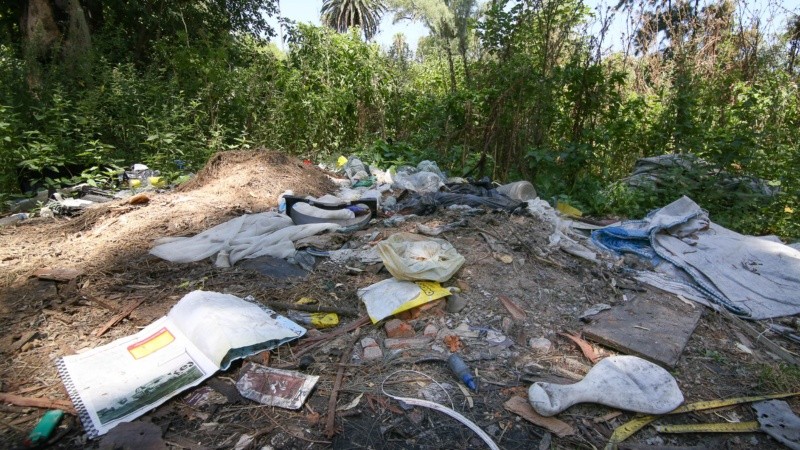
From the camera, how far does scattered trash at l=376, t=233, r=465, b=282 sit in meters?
2.36

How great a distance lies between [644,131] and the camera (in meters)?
4.68

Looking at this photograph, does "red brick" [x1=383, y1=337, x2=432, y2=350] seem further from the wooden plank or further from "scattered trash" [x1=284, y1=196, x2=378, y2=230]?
the wooden plank

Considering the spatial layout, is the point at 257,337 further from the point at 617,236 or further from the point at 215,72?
the point at 215,72

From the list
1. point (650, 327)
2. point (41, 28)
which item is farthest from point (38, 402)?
point (41, 28)

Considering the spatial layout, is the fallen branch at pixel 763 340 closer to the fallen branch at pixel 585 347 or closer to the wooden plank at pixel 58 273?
the fallen branch at pixel 585 347

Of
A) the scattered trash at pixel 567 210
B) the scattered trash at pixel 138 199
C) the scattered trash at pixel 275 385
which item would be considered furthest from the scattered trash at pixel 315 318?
the scattered trash at pixel 567 210

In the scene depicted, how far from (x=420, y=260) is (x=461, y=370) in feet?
2.52

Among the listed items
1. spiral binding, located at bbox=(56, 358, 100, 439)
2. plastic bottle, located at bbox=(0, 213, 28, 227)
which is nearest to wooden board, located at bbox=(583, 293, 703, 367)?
spiral binding, located at bbox=(56, 358, 100, 439)

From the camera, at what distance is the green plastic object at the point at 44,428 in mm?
1466

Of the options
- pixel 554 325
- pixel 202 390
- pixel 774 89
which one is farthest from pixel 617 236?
pixel 202 390

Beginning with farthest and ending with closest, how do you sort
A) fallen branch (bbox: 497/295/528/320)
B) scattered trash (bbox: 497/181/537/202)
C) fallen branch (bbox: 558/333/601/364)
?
1. scattered trash (bbox: 497/181/537/202)
2. fallen branch (bbox: 497/295/528/320)
3. fallen branch (bbox: 558/333/601/364)

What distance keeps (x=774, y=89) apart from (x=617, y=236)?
2.58m

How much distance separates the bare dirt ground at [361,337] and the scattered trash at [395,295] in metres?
0.07

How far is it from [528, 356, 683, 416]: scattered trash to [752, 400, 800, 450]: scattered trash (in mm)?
332
